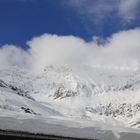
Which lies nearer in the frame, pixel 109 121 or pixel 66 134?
pixel 66 134

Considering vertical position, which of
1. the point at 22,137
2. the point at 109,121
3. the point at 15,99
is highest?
the point at 15,99

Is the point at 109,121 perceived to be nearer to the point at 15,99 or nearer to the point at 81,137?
the point at 81,137

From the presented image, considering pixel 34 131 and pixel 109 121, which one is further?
pixel 109 121

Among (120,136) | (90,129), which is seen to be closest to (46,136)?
(90,129)

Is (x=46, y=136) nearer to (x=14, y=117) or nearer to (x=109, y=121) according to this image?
(x=14, y=117)

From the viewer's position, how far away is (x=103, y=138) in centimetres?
1278

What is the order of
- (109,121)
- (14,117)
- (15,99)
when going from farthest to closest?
1. (15,99)
2. (109,121)
3. (14,117)

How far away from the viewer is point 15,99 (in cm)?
18412

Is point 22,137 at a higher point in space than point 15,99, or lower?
lower

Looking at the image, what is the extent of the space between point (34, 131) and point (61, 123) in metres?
0.81

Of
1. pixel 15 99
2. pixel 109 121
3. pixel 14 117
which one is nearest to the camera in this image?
pixel 14 117

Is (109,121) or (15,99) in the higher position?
(15,99)

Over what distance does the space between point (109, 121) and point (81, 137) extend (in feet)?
6.67

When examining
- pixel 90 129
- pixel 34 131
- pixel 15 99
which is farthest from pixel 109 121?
pixel 15 99
